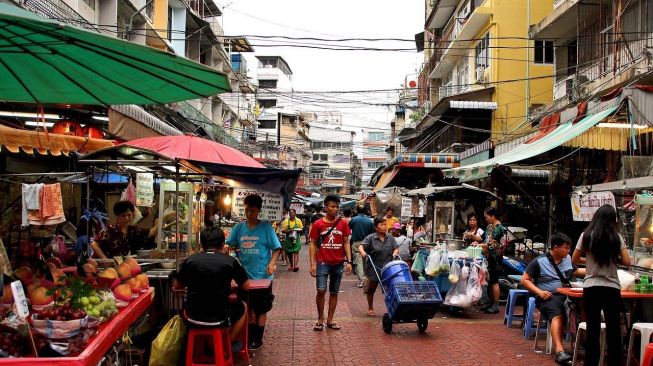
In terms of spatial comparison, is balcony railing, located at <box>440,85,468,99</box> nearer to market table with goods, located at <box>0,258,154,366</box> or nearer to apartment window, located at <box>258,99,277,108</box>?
market table with goods, located at <box>0,258,154,366</box>

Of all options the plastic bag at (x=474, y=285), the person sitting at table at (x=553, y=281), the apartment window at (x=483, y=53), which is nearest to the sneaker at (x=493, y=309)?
the plastic bag at (x=474, y=285)

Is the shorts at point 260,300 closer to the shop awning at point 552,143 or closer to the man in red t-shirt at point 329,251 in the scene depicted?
the man in red t-shirt at point 329,251

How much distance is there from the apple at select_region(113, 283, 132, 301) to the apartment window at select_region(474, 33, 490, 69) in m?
22.0

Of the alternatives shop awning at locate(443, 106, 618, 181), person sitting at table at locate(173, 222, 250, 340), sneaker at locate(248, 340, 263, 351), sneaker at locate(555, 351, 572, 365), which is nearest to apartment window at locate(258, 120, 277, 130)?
shop awning at locate(443, 106, 618, 181)

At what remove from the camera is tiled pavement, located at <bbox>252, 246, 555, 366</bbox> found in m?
7.24

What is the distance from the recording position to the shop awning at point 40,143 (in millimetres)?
7816

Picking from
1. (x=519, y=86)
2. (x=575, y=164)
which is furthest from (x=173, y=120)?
(x=575, y=164)

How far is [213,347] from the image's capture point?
5.96m

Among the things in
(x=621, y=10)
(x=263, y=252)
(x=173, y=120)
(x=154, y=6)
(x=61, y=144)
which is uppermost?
(x=154, y=6)

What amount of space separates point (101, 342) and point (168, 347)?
201 cm

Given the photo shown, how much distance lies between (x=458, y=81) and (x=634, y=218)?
22928 millimetres

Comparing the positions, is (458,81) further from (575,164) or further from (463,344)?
(463,344)

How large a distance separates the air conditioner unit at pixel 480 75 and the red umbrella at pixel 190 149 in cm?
1900

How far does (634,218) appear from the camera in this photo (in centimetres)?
860
